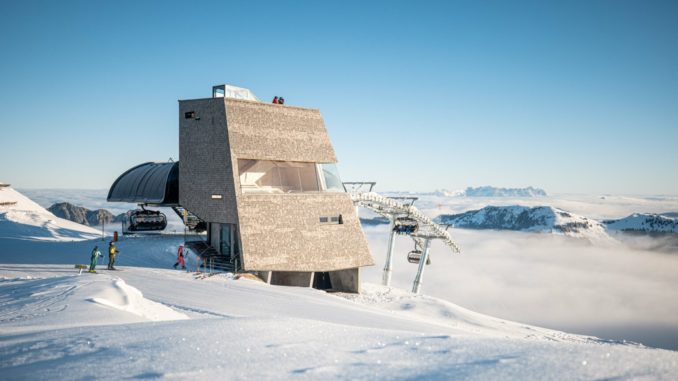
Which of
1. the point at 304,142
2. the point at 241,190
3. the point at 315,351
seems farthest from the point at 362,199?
the point at 315,351

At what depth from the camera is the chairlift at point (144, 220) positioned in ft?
114

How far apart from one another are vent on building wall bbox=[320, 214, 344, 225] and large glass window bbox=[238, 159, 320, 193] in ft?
7.28

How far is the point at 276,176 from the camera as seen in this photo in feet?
99.6

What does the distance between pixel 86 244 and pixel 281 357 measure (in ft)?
97.9

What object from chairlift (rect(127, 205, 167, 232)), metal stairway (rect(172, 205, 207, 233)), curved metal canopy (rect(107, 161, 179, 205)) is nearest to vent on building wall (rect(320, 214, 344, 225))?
curved metal canopy (rect(107, 161, 179, 205))

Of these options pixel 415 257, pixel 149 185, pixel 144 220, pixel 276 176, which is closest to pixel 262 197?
pixel 276 176

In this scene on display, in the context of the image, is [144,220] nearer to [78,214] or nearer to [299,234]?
[299,234]

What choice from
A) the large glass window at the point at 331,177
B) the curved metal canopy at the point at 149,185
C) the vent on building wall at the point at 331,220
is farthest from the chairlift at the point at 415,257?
the curved metal canopy at the point at 149,185

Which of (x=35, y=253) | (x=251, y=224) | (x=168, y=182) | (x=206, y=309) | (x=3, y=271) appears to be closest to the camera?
(x=206, y=309)

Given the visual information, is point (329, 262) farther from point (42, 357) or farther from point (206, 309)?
point (42, 357)

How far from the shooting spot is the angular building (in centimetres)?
2766

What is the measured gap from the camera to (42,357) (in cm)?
749

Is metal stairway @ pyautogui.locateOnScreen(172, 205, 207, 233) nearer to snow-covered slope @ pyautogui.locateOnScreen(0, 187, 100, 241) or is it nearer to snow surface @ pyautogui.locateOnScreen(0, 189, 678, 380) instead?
snow-covered slope @ pyautogui.locateOnScreen(0, 187, 100, 241)

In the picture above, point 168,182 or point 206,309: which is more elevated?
point 168,182
